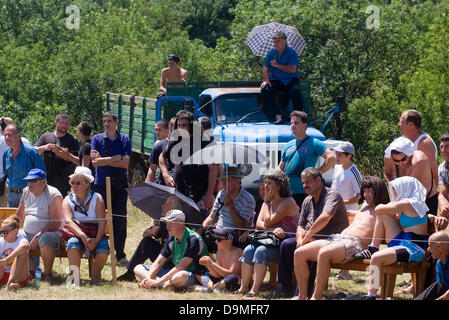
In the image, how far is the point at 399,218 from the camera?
318 inches

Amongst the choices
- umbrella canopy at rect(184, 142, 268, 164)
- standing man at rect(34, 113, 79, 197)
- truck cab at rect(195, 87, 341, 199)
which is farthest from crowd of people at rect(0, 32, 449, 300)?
truck cab at rect(195, 87, 341, 199)

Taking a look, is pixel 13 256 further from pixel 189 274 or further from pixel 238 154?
pixel 238 154

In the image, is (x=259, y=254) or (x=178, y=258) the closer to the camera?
(x=259, y=254)

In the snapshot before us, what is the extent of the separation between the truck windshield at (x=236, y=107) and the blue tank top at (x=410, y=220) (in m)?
5.83

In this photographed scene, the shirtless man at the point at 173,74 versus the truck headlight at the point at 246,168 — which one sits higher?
the shirtless man at the point at 173,74

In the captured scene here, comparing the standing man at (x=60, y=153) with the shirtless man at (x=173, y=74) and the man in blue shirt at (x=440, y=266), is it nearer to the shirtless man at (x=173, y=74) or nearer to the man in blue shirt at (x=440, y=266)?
the shirtless man at (x=173, y=74)

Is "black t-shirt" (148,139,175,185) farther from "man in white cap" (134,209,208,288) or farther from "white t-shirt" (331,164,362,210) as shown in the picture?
"white t-shirt" (331,164,362,210)

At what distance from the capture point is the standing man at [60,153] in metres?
11.6

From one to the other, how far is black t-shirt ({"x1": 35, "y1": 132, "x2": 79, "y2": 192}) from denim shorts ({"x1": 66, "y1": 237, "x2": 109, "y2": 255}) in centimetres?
253

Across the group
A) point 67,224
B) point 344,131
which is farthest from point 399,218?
Result: point 344,131

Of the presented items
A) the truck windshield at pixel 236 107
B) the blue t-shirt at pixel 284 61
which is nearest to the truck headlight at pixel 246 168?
the truck windshield at pixel 236 107

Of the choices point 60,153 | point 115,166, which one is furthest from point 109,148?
point 60,153

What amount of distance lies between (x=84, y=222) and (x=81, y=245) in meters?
0.29

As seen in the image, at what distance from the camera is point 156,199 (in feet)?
32.1
